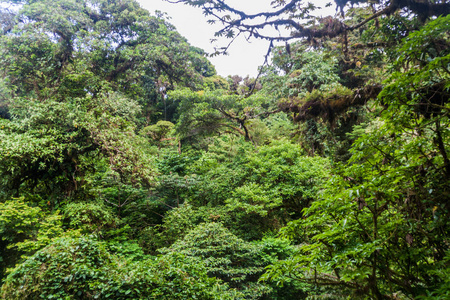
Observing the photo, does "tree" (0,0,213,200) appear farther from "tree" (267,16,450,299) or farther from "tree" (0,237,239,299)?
"tree" (267,16,450,299)

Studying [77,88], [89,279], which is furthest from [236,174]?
[77,88]

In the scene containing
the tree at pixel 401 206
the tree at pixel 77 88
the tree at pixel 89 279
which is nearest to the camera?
the tree at pixel 401 206

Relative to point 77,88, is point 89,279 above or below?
below

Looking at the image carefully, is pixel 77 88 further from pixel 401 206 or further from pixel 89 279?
pixel 401 206

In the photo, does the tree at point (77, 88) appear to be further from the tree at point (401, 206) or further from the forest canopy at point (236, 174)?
the tree at point (401, 206)

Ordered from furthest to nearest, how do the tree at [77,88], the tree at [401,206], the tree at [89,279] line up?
the tree at [77,88] < the tree at [89,279] < the tree at [401,206]

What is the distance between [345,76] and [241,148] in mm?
6677

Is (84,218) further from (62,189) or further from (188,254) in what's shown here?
(188,254)

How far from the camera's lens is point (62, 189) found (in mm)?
6324

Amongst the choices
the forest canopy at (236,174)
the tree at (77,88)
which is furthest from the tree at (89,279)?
the tree at (77,88)

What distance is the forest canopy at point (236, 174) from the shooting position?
5.74 feet

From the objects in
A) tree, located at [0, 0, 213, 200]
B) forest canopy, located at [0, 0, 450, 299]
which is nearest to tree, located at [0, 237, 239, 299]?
forest canopy, located at [0, 0, 450, 299]

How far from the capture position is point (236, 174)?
23.6 ft

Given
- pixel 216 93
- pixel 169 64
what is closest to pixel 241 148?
pixel 216 93
